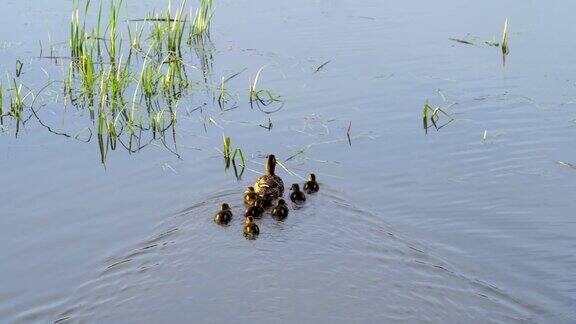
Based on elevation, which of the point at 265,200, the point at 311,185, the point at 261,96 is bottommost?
the point at 265,200

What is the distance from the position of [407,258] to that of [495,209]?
1656 millimetres

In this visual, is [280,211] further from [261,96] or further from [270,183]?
[261,96]

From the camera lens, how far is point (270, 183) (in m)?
10.1

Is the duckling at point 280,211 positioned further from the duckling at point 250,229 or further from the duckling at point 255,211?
the duckling at point 250,229

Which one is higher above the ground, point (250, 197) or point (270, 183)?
point (270, 183)

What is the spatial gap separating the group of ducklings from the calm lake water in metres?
0.13

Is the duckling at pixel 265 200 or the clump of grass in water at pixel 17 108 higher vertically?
the clump of grass in water at pixel 17 108

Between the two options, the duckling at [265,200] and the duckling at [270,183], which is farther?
the duckling at [270,183]

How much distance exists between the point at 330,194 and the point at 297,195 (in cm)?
39

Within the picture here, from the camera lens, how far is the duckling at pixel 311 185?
10.3m

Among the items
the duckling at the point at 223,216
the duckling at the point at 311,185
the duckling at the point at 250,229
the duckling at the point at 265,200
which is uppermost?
the duckling at the point at 311,185

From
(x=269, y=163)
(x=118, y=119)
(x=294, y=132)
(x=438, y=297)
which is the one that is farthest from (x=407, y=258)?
(x=118, y=119)

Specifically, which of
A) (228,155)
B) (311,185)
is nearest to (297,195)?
(311,185)

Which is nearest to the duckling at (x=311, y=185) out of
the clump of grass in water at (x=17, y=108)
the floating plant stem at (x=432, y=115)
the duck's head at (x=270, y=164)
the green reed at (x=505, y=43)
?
the duck's head at (x=270, y=164)
